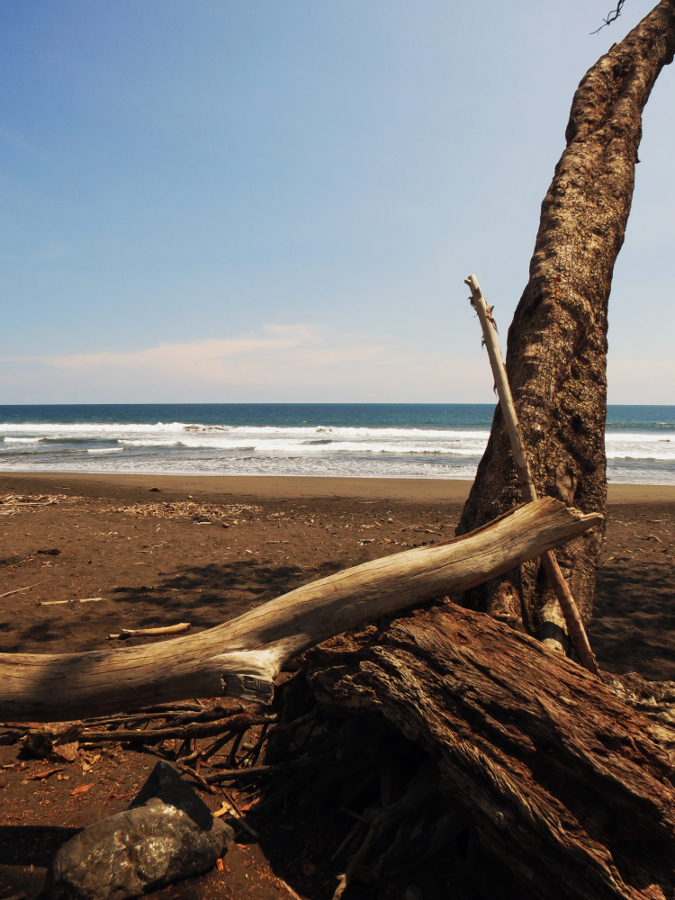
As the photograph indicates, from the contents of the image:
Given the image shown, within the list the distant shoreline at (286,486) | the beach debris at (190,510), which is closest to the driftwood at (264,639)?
the beach debris at (190,510)

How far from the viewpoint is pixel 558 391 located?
3.45m

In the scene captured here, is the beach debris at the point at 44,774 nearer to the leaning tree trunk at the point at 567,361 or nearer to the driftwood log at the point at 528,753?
the driftwood log at the point at 528,753

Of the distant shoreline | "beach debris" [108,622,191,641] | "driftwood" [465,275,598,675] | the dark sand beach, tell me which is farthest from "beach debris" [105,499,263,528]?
"driftwood" [465,275,598,675]

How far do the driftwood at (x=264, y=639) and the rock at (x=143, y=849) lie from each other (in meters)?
0.44

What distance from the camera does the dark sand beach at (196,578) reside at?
2.49m

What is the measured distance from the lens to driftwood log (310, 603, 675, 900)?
1.79m

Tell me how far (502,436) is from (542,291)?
3.28 ft

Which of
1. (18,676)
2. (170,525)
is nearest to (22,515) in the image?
(170,525)

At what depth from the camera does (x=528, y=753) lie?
2010 millimetres

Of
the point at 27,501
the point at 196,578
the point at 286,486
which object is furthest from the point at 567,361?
the point at 286,486

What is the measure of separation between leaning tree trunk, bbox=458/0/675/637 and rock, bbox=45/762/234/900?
1.74 meters

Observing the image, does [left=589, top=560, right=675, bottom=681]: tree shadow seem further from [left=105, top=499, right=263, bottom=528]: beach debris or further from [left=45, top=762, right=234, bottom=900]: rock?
[left=105, top=499, right=263, bottom=528]: beach debris

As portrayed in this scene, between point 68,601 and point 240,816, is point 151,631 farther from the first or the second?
point 240,816

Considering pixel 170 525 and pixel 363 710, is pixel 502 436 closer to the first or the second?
pixel 363 710
